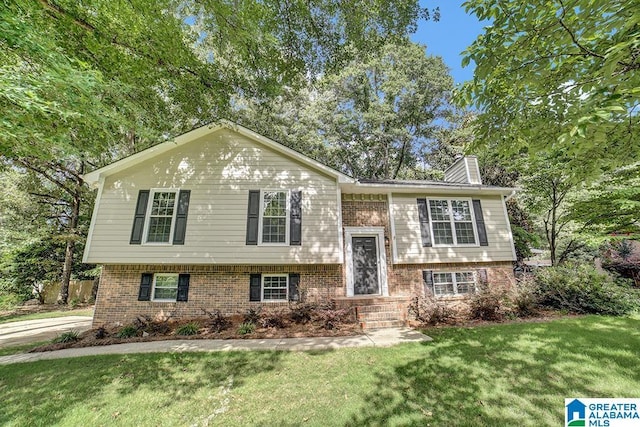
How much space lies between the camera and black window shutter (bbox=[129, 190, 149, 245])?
858cm

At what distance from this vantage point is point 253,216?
8.92m

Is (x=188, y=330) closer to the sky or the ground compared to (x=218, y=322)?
closer to the ground

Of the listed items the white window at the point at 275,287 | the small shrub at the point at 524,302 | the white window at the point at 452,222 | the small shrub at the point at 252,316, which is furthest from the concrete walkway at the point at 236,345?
the white window at the point at 452,222

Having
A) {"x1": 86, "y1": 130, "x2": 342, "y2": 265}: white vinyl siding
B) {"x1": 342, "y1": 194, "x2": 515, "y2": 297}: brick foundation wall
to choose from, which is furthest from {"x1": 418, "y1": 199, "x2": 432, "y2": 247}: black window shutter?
{"x1": 86, "y1": 130, "x2": 342, "y2": 265}: white vinyl siding

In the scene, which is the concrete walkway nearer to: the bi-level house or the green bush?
the bi-level house

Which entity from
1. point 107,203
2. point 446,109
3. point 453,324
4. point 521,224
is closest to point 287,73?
point 107,203

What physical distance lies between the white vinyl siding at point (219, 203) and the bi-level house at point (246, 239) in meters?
0.03

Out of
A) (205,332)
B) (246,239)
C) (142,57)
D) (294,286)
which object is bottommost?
(205,332)

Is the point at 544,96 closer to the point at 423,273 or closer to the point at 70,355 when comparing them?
the point at 423,273

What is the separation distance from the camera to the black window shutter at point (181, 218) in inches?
337

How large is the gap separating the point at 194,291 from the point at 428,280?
8037 mm

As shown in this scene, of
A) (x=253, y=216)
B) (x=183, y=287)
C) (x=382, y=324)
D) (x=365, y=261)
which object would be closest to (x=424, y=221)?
(x=365, y=261)

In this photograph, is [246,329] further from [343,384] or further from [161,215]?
[161,215]

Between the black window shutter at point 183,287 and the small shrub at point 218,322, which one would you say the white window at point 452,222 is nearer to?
the small shrub at point 218,322
